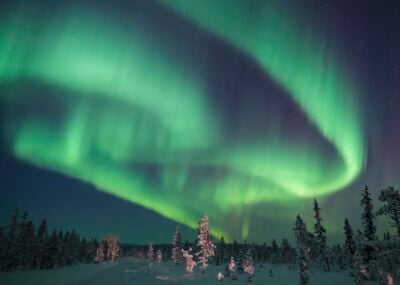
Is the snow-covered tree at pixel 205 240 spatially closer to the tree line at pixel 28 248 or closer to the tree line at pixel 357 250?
the tree line at pixel 357 250

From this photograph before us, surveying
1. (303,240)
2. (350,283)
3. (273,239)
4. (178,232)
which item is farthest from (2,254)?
(273,239)

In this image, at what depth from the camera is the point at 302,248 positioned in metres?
48.9

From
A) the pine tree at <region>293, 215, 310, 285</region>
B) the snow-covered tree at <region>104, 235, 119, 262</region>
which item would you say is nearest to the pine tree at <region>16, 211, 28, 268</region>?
the snow-covered tree at <region>104, 235, 119, 262</region>

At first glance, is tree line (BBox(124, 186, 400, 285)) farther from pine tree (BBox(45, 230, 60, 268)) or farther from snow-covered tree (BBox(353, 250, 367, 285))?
pine tree (BBox(45, 230, 60, 268))

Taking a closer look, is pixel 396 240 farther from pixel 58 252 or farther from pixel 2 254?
pixel 58 252

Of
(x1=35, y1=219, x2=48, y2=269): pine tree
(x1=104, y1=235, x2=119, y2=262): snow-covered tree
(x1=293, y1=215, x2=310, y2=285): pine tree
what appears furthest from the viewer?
(x1=104, y1=235, x2=119, y2=262): snow-covered tree

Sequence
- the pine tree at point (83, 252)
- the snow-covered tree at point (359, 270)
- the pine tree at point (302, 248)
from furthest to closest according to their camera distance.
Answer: the pine tree at point (83, 252)
the pine tree at point (302, 248)
the snow-covered tree at point (359, 270)

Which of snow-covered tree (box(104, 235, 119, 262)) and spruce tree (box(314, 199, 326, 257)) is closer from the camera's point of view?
spruce tree (box(314, 199, 326, 257))

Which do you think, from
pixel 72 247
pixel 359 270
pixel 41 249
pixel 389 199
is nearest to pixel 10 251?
pixel 41 249

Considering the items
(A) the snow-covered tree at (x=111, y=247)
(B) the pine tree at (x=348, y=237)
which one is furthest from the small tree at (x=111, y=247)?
(B) the pine tree at (x=348, y=237)

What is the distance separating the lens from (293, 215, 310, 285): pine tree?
45594 millimetres

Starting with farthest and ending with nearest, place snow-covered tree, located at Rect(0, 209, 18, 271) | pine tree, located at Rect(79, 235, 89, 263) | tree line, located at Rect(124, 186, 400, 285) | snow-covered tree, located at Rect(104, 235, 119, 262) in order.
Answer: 1. pine tree, located at Rect(79, 235, 89, 263)
2. snow-covered tree, located at Rect(104, 235, 119, 262)
3. snow-covered tree, located at Rect(0, 209, 18, 271)
4. tree line, located at Rect(124, 186, 400, 285)

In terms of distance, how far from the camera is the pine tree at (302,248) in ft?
150

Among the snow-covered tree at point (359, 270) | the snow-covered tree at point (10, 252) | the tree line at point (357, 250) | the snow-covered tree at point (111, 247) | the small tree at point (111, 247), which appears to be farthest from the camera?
the small tree at point (111, 247)
